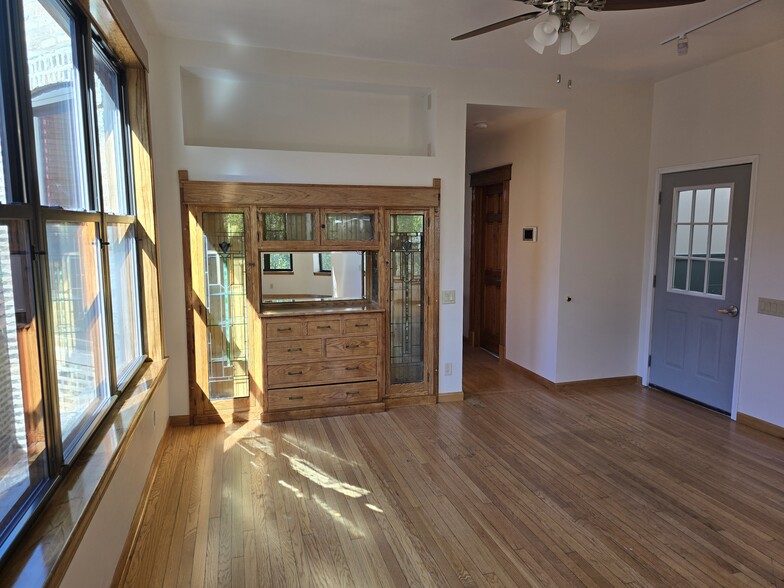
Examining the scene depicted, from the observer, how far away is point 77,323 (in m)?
2.16

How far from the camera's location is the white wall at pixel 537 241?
4.82 m

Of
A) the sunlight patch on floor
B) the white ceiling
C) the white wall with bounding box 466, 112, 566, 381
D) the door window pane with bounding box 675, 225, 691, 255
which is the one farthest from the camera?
the white wall with bounding box 466, 112, 566, 381

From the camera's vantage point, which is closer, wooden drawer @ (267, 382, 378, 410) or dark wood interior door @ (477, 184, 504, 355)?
wooden drawer @ (267, 382, 378, 410)

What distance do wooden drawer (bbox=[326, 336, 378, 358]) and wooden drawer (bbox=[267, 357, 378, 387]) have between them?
0.18 feet

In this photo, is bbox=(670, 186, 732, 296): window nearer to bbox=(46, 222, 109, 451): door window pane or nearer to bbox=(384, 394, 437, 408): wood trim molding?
bbox=(384, 394, 437, 408): wood trim molding

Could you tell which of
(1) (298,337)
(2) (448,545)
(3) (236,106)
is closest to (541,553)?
(2) (448,545)

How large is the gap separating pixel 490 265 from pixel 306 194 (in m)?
3.15

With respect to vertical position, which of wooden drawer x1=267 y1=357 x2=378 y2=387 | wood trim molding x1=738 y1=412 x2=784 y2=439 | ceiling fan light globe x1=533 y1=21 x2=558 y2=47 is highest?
ceiling fan light globe x1=533 y1=21 x2=558 y2=47

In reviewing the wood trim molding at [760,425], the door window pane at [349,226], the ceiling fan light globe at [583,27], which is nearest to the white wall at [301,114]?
the door window pane at [349,226]

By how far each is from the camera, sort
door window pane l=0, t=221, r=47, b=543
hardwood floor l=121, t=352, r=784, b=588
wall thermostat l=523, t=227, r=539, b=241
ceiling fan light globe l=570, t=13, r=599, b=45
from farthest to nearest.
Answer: wall thermostat l=523, t=227, r=539, b=241 < ceiling fan light globe l=570, t=13, r=599, b=45 < hardwood floor l=121, t=352, r=784, b=588 < door window pane l=0, t=221, r=47, b=543

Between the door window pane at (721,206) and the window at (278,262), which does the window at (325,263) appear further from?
the door window pane at (721,206)

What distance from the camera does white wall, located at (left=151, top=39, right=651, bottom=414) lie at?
12.3 ft

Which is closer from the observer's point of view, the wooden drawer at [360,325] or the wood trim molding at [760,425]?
the wood trim molding at [760,425]

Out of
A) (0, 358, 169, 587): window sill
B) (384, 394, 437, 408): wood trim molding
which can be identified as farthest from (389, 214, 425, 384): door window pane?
(0, 358, 169, 587): window sill
